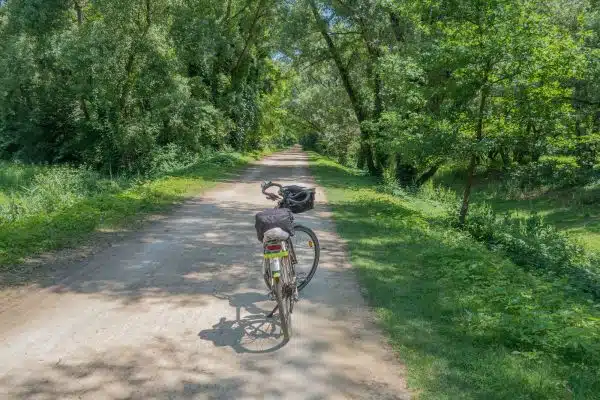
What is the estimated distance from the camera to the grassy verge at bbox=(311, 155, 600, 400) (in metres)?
4.07

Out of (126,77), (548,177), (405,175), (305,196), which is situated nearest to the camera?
(305,196)

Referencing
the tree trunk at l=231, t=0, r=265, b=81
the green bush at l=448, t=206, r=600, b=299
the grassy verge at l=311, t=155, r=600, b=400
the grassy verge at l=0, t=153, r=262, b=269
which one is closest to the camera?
the grassy verge at l=311, t=155, r=600, b=400

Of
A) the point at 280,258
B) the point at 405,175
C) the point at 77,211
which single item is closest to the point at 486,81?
the point at 280,258

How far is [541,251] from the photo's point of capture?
11.3 metres

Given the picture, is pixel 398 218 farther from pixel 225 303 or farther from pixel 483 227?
pixel 225 303

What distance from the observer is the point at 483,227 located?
1281cm

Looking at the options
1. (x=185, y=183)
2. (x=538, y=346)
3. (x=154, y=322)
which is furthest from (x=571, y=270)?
(x=185, y=183)

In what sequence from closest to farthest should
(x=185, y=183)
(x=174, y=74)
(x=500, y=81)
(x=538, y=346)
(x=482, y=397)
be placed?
(x=482, y=397), (x=538, y=346), (x=500, y=81), (x=185, y=183), (x=174, y=74)

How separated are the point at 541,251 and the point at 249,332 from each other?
28.8ft

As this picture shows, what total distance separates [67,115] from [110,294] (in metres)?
28.1

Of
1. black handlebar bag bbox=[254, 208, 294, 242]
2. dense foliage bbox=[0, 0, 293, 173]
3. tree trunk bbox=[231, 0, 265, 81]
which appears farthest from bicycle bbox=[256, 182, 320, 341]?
tree trunk bbox=[231, 0, 265, 81]

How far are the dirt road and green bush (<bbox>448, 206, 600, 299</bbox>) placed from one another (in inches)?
199

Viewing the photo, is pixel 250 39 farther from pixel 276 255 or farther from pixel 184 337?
pixel 184 337

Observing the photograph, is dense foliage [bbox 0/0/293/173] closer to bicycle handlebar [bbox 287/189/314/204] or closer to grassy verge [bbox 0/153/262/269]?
grassy verge [bbox 0/153/262/269]
